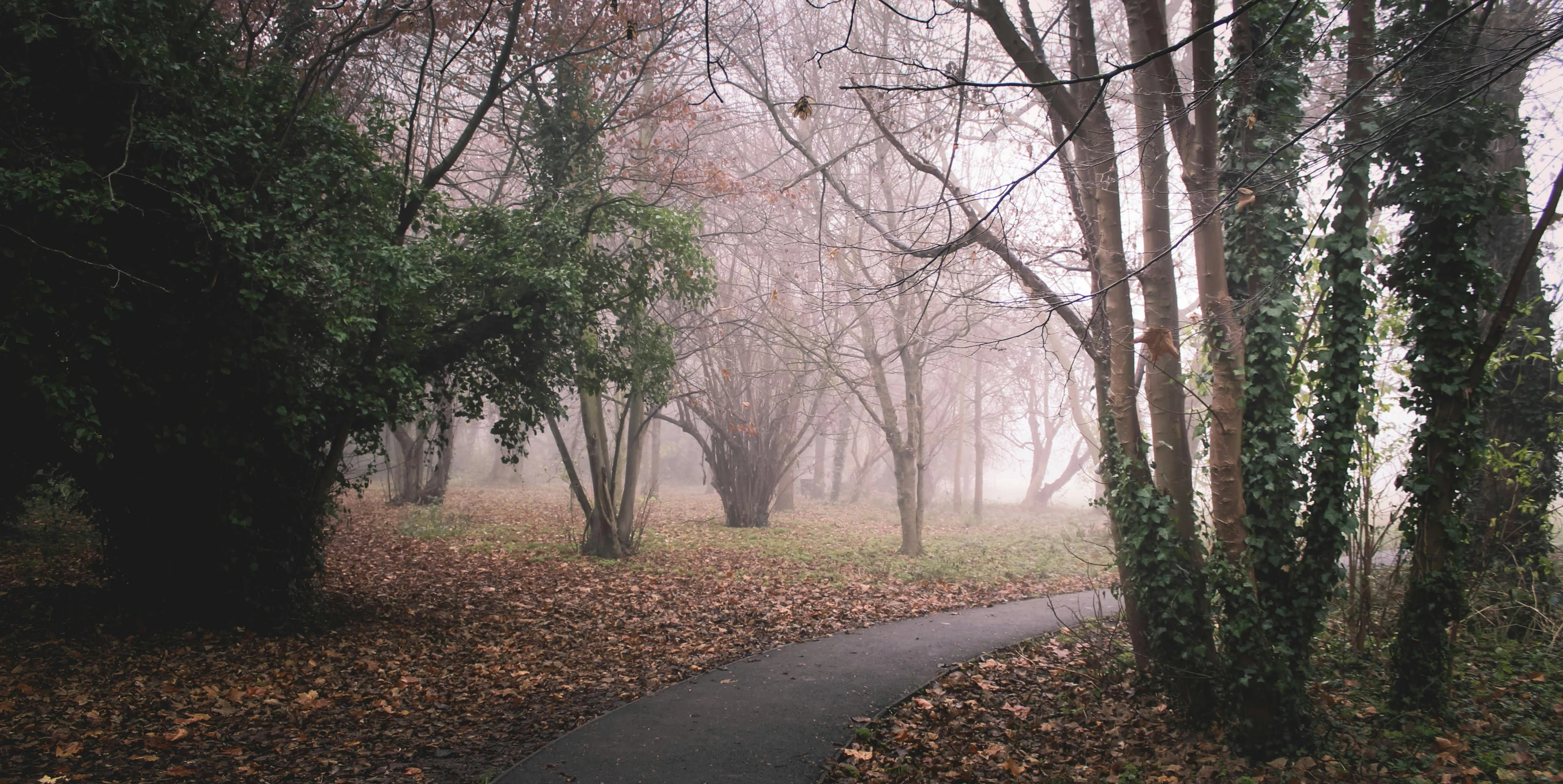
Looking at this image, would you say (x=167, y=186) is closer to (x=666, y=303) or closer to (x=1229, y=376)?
(x=1229, y=376)

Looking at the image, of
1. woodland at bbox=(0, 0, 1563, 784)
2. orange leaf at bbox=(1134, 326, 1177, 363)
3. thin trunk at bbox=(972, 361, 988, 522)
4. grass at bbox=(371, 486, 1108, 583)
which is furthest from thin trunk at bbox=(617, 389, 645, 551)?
thin trunk at bbox=(972, 361, 988, 522)

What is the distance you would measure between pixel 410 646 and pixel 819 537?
942 cm

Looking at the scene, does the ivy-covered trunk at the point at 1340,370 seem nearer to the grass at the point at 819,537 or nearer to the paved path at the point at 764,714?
the paved path at the point at 764,714

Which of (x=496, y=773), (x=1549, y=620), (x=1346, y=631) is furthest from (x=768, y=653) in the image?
(x=1549, y=620)

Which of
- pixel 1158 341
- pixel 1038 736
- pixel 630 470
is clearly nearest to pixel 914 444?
pixel 630 470

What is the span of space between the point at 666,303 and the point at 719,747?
12.0 meters

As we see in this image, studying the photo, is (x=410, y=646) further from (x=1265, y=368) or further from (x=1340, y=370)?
(x=1340, y=370)

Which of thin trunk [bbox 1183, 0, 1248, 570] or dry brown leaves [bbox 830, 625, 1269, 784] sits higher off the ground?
thin trunk [bbox 1183, 0, 1248, 570]

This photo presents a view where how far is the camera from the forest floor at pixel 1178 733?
4.22 meters

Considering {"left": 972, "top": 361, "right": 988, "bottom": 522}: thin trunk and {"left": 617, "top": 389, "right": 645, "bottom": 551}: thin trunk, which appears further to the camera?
{"left": 972, "top": 361, "right": 988, "bottom": 522}: thin trunk

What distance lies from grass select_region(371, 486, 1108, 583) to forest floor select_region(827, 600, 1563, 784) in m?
2.51

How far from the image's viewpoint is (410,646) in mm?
6648

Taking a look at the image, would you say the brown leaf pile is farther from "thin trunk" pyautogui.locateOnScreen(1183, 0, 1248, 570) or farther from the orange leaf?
the orange leaf

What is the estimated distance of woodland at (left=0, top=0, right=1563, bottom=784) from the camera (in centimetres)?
455
